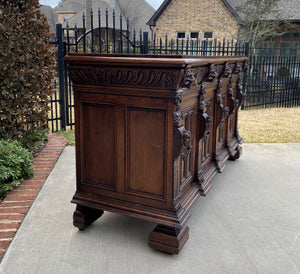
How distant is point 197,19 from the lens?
22.6m

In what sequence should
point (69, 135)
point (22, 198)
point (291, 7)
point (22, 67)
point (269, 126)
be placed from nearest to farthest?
point (22, 198) < point (22, 67) < point (69, 135) < point (269, 126) < point (291, 7)

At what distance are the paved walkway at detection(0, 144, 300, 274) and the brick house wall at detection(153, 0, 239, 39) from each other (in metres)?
19.7

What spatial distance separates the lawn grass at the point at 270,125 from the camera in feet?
21.7

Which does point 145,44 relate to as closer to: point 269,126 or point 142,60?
point 269,126

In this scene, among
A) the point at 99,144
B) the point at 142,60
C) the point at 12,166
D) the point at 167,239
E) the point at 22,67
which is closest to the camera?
the point at 142,60

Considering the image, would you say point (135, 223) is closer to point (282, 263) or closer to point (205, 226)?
point (205, 226)

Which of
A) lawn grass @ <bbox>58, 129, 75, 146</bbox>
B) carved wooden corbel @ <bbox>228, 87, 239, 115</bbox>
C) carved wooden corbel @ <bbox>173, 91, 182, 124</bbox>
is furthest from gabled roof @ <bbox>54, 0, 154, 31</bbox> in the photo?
carved wooden corbel @ <bbox>173, 91, 182, 124</bbox>

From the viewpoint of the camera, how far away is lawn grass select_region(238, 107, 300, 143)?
661 cm

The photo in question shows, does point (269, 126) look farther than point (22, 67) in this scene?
Yes

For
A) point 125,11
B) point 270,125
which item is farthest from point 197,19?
point 125,11

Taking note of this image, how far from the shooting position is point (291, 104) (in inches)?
435

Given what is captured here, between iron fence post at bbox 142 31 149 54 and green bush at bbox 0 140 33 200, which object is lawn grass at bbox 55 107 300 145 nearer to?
green bush at bbox 0 140 33 200

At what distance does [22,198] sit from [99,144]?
132 cm

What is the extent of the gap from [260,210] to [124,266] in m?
1.64
